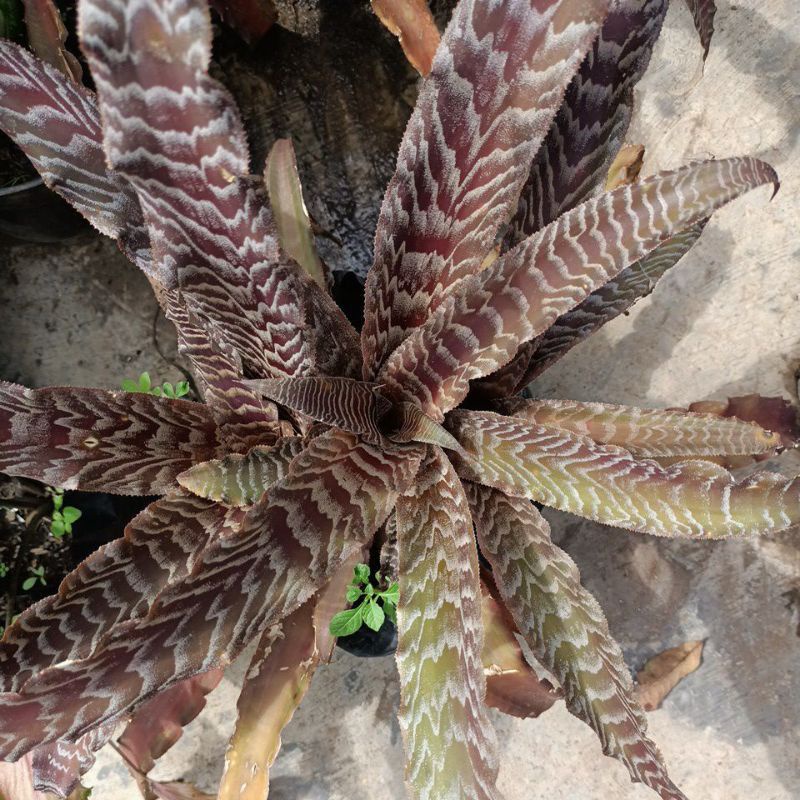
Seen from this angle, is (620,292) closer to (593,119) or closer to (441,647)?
(593,119)

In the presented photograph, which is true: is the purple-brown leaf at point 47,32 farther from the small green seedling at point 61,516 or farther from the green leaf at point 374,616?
the green leaf at point 374,616

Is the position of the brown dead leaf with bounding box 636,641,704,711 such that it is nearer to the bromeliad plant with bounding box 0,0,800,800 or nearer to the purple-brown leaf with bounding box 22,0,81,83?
the bromeliad plant with bounding box 0,0,800,800

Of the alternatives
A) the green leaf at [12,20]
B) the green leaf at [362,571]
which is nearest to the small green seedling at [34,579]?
the green leaf at [362,571]

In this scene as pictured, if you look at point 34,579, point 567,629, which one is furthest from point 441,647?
point 34,579

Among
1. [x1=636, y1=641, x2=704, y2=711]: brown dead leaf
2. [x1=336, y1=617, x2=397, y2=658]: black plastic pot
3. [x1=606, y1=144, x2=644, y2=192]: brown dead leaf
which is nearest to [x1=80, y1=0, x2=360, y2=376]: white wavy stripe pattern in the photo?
[x1=336, y1=617, x2=397, y2=658]: black plastic pot

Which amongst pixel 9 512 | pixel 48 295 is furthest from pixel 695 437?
pixel 48 295

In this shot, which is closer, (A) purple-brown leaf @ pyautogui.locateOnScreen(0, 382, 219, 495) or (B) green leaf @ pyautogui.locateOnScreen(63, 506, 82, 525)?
(A) purple-brown leaf @ pyautogui.locateOnScreen(0, 382, 219, 495)

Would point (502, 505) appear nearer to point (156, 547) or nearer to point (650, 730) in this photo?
point (156, 547)

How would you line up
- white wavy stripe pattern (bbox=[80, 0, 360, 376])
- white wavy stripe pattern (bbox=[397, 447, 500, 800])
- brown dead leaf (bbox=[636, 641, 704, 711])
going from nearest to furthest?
1. white wavy stripe pattern (bbox=[80, 0, 360, 376])
2. white wavy stripe pattern (bbox=[397, 447, 500, 800])
3. brown dead leaf (bbox=[636, 641, 704, 711])
